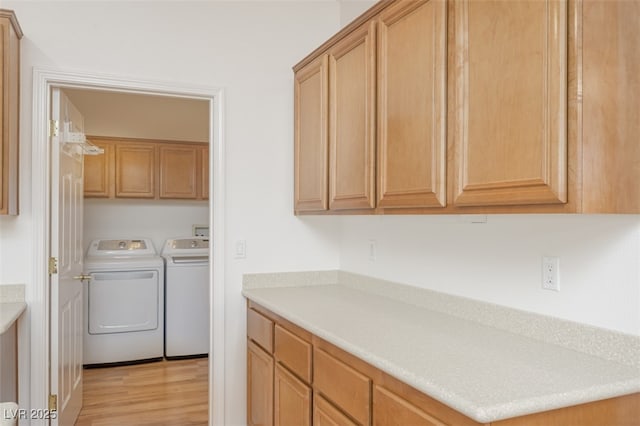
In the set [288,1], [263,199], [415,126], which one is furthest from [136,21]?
[415,126]

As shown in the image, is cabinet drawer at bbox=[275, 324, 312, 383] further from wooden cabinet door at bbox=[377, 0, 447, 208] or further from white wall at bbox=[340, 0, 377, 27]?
white wall at bbox=[340, 0, 377, 27]

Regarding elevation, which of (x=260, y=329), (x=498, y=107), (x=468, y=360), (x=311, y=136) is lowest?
(x=260, y=329)

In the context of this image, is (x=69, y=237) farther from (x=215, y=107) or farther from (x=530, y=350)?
(x=530, y=350)

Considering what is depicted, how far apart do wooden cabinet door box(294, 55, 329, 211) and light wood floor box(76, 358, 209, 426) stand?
1.73 m

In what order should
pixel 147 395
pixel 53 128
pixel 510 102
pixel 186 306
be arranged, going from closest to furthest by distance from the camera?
pixel 510 102
pixel 53 128
pixel 147 395
pixel 186 306

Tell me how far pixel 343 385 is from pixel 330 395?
13 centimetres

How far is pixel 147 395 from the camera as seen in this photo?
354 centimetres

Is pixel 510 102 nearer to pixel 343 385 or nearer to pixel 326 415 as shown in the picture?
pixel 343 385

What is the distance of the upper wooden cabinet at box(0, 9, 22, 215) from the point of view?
6.77 ft

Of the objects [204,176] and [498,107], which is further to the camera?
[204,176]

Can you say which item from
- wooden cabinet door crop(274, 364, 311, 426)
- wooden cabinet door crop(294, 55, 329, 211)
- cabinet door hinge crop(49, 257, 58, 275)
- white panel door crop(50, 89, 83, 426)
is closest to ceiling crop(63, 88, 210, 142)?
white panel door crop(50, 89, 83, 426)

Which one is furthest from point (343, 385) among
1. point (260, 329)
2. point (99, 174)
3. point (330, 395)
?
point (99, 174)

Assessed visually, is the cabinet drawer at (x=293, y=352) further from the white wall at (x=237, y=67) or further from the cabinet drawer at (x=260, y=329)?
the white wall at (x=237, y=67)

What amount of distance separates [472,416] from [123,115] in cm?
457
